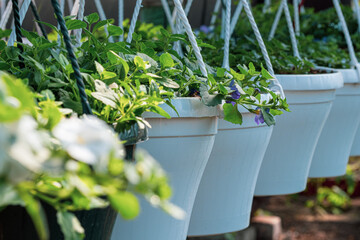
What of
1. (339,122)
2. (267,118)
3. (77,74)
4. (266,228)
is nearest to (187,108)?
(267,118)

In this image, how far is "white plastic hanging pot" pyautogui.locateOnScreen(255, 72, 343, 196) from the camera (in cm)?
128

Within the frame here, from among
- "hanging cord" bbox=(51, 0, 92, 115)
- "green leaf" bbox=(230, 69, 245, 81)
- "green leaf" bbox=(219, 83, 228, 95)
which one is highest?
"hanging cord" bbox=(51, 0, 92, 115)

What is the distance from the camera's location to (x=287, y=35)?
84.1 inches

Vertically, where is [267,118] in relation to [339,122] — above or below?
above

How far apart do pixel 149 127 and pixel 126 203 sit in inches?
16.7

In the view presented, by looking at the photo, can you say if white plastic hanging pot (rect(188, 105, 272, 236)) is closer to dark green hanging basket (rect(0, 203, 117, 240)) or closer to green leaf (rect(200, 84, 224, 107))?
green leaf (rect(200, 84, 224, 107))

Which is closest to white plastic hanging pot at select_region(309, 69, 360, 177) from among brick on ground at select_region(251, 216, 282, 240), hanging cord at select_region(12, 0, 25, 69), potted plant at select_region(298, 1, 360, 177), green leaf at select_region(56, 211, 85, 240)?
potted plant at select_region(298, 1, 360, 177)

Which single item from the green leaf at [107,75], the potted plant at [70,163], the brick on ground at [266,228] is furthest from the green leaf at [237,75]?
the brick on ground at [266,228]

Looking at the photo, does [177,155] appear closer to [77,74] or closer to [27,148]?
[77,74]

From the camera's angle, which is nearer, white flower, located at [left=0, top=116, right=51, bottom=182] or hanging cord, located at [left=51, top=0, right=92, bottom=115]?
white flower, located at [left=0, top=116, right=51, bottom=182]

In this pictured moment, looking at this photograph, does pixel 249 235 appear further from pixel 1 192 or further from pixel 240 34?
pixel 1 192

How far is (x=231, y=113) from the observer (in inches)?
33.9

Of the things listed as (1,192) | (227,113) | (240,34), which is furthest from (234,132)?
(240,34)

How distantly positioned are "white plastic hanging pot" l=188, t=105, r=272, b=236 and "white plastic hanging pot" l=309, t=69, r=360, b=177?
54cm
